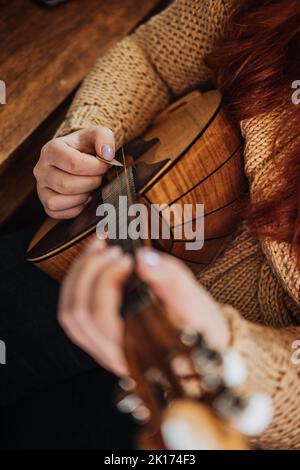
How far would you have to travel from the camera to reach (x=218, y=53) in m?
0.81

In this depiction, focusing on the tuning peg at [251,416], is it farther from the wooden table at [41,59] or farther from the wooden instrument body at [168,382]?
the wooden table at [41,59]

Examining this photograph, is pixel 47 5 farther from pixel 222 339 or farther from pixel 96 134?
pixel 222 339

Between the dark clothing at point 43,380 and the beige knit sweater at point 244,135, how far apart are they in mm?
291

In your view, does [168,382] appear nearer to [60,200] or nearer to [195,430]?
[195,430]

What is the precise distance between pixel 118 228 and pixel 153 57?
1.53ft

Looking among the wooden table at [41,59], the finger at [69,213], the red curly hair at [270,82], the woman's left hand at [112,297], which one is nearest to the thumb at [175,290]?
the woman's left hand at [112,297]

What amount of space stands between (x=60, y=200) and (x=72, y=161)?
8 centimetres

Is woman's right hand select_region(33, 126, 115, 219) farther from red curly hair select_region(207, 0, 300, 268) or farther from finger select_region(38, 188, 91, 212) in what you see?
red curly hair select_region(207, 0, 300, 268)

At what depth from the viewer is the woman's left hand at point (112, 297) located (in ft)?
1.23

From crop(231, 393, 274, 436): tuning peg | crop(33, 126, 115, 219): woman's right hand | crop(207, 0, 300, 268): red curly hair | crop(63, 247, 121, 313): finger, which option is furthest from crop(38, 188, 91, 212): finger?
crop(231, 393, 274, 436): tuning peg

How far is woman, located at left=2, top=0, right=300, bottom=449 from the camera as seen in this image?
571 millimetres

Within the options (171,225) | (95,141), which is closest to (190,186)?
(171,225)
